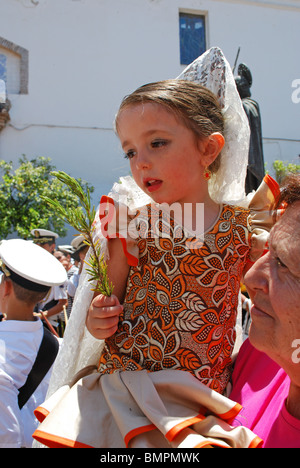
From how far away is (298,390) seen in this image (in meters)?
1.11

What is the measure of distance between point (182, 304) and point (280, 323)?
16.3 inches

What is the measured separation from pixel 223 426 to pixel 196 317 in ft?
1.16

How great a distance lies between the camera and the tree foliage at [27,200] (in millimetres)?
10609

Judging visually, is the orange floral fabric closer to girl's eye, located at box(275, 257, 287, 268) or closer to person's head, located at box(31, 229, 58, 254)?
girl's eye, located at box(275, 257, 287, 268)

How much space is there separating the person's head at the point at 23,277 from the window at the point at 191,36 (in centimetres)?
1294

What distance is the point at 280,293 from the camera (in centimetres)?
104

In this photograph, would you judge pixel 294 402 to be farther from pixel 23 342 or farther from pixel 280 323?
pixel 23 342

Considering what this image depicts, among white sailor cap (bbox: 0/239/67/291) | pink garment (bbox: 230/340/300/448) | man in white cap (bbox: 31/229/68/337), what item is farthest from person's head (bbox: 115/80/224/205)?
man in white cap (bbox: 31/229/68/337)

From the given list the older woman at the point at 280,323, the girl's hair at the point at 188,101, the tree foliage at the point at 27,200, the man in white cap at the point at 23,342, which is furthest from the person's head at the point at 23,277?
the tree foliage at the point at 27,200

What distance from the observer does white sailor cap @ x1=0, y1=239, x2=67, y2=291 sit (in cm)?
257

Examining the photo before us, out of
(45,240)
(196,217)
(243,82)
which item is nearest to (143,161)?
(196,217)

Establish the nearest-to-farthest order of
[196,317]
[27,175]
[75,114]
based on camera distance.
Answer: [196,317], [27,175], [75,114]
